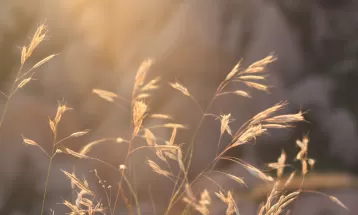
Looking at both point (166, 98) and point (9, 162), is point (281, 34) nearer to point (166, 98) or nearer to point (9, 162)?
point (166, 98)

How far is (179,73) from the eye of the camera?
66.0 inches

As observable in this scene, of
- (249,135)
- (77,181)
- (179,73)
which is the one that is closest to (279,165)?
(249,135)

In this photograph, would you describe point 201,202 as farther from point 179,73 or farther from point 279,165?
point 179,73

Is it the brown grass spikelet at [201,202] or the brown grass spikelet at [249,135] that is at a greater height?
the brown grass spikelet at [249,135]

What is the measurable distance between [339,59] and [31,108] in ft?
Answer: 3.12

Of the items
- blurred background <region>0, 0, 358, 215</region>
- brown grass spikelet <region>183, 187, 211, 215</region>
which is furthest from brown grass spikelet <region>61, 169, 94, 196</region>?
blurred background <region>0, 0, 358, 215</region>

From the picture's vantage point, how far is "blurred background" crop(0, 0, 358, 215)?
160 cm

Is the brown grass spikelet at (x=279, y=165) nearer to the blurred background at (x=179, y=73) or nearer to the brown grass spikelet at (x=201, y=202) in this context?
the brown grass spikelet at (x=201, y=202)

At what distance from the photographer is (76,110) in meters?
1.61

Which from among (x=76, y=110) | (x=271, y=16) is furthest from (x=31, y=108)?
(x=271, y=16)

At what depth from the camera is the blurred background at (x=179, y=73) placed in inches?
63.1

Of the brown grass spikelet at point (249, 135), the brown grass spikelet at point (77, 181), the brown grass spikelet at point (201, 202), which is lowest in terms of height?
the brown grass spikelet at point (201, 202)

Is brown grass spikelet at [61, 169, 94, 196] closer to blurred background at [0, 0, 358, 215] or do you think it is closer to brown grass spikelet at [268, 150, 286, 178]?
brown grass spikelet at [268, 150, 286, 178]

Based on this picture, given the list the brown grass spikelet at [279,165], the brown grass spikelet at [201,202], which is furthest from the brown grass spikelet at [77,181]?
the brown grass spikelet at [279,165]
